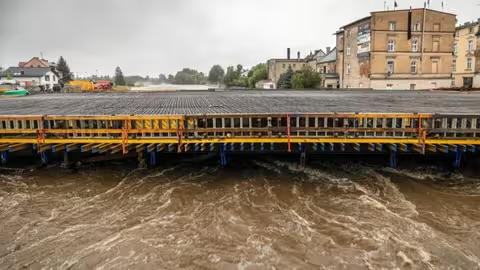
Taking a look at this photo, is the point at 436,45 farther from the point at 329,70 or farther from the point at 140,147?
the point at 140,147

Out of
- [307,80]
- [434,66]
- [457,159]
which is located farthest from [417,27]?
[457,159]

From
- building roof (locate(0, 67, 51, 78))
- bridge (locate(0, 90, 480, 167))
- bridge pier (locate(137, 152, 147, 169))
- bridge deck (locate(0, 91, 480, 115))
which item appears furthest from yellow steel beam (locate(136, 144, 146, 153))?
building roof (locate(0, 67, 51, 78))

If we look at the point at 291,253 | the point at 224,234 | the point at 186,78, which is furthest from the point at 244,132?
the point at 186,78

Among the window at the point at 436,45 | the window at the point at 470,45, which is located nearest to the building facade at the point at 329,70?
the window at the point at 436,45

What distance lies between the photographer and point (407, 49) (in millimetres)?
40469

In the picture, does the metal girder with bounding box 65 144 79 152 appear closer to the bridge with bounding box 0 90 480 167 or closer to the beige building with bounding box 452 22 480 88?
the bridge with bounding box 0 90 480 167

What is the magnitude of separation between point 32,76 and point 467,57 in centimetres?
7657

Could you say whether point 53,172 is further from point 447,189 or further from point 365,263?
point 447,189

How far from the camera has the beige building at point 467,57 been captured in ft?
142

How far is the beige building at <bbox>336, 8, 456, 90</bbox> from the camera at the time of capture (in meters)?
39.4

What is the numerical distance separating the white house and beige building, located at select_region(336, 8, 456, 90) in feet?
198

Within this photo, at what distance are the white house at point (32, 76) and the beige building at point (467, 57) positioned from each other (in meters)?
71.7

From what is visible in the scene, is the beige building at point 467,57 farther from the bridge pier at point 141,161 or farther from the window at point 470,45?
the bridge pier at point 141,161

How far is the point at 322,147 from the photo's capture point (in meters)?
11.5
